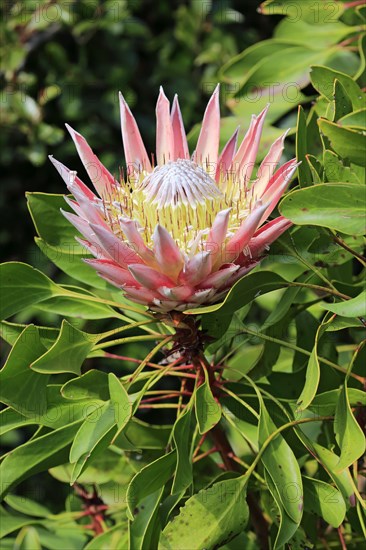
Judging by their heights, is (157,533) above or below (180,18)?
below

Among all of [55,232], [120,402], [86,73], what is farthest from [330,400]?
[86,73]

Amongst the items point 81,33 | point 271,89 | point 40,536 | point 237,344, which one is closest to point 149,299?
point 237,344

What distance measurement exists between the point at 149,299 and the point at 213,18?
222 centimetres

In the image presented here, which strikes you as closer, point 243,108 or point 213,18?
point 243,108

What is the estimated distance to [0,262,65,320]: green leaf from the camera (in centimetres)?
126

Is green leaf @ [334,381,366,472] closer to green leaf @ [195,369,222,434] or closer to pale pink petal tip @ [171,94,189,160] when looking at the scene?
green leaf @ [195,369,222,434]

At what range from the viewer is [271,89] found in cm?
171

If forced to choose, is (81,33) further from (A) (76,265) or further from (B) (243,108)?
(A) (76,265)

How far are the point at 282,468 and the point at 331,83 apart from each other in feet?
1.95

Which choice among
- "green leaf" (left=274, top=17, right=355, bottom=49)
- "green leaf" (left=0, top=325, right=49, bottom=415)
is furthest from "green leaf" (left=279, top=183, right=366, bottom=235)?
"green leaf" (left=274, top=17, right=355, bottom=49)

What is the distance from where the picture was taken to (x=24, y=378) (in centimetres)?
115

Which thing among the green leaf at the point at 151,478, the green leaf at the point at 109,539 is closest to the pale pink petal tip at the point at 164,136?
the green leaf at the point at 151,478

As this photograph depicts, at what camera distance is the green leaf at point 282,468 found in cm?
107

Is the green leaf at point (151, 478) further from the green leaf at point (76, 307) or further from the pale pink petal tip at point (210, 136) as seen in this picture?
the pale pink petal tip at point (210, 136)
